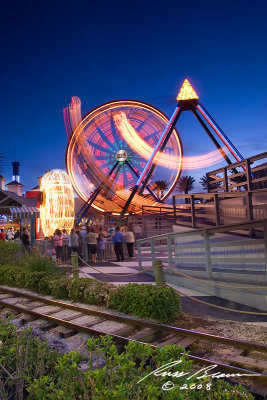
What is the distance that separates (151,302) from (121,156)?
31.5 meters

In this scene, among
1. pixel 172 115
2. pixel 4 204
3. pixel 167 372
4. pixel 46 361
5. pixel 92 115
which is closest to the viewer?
pixel 167 372

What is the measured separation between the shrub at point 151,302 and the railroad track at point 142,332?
13.3 inches

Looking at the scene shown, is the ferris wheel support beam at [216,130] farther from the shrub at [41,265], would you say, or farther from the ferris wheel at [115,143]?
the shrub at [41,265]

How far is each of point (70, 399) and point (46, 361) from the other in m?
1.73

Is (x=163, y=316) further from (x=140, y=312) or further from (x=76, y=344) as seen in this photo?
(x=76, y=344)

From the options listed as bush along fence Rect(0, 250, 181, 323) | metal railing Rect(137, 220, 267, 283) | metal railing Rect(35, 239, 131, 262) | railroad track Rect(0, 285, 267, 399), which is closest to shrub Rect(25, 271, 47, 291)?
bush along fence Rect(0, 250, 181, 323)

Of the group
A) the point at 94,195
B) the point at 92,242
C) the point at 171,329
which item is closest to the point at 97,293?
the point at 171,329

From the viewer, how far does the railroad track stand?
4.30 metres

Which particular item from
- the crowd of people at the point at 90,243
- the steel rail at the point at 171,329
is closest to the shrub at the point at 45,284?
the steel rail at the point at 171,329

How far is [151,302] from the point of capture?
6660 millimetres

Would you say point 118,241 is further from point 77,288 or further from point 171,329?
point 171,329

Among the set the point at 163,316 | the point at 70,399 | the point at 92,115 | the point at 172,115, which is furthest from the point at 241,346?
the point at 92,115

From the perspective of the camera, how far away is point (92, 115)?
3306 cm

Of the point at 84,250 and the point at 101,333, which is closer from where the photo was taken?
the point at 101,333
